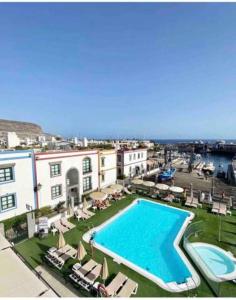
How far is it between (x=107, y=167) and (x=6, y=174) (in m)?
15.2

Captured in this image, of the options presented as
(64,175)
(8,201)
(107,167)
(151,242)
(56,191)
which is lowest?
(151,242)

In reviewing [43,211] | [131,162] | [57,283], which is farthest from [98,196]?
[131,162]

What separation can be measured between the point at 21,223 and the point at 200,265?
14706mm

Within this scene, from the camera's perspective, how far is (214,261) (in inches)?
498

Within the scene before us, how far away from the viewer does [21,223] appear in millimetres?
15820

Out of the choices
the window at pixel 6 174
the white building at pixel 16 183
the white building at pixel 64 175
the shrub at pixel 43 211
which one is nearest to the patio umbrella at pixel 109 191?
the white building at pixel 64 175

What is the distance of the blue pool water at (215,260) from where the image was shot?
11805 mm

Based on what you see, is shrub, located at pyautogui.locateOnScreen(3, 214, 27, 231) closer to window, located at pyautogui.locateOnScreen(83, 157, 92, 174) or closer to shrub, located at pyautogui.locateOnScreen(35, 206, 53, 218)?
shrub, located at pyautogui.locateOnScreen(35, 206, 53, 218)

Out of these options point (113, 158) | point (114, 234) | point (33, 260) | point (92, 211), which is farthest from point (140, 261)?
point (113, 158)

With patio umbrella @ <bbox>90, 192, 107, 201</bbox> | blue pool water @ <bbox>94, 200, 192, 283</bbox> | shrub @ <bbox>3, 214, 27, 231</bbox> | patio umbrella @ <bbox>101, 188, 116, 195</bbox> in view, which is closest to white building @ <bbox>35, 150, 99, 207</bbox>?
shrub @ <bbox>3, 214, 27, 231</bbox>

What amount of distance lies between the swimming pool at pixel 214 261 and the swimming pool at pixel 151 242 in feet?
2.95

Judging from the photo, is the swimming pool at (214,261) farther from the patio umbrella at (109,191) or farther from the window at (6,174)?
the window at (6,174)

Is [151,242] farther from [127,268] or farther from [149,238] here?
[127,268]

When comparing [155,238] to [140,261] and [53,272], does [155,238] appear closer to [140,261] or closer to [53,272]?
[140,261]
